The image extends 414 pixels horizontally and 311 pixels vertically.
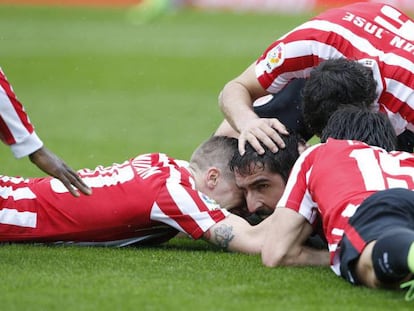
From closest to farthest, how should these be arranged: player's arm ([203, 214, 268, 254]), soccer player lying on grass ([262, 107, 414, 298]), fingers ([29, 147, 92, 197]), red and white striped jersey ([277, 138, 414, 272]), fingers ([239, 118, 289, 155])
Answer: soccer player lying on grass ([262, 107, 414, 298])
red and white striped jersey ([277, 138, 414, 272])
fingers ([29, 147, 92, 197])
player's arm ([203, 214, 268, 254])
fingers ([239, 118, 289, 155])

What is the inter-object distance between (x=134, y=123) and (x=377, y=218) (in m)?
7.66

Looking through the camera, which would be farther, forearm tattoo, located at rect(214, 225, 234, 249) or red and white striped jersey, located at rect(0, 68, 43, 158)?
forearm tattoo, located at rect(214, 225, 234, 249)

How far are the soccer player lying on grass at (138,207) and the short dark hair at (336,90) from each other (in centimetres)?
53

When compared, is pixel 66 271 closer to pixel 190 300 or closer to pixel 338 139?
pixel 190 300

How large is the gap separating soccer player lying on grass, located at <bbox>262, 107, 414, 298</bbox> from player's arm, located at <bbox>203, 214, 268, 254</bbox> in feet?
1.21

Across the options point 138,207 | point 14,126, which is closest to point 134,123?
point 138,207

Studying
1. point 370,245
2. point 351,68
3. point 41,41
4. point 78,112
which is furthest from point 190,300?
point 41,41

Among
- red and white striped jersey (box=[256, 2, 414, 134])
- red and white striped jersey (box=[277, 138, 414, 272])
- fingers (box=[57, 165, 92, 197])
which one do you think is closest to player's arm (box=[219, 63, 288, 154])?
red and white striped jersey (box=[256, 2, 414, 134])

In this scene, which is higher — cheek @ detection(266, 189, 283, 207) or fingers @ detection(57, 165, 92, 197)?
fingers @ detection(57, 165, 92, 197)

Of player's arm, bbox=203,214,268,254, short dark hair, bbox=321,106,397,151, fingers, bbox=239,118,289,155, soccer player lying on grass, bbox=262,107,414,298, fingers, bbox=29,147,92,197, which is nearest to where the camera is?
soccer player lying on grass, bbox=262,107,414,298

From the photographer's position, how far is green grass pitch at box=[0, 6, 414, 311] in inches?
178

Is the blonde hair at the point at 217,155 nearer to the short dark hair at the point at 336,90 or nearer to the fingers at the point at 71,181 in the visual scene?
the short dark hair at the point at 336,90

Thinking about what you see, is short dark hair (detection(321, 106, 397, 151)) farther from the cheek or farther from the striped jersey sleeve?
the striped jersey sleeve

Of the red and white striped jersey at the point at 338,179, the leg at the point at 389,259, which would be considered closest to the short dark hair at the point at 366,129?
the red and white striped jersey at the point at 338,179
